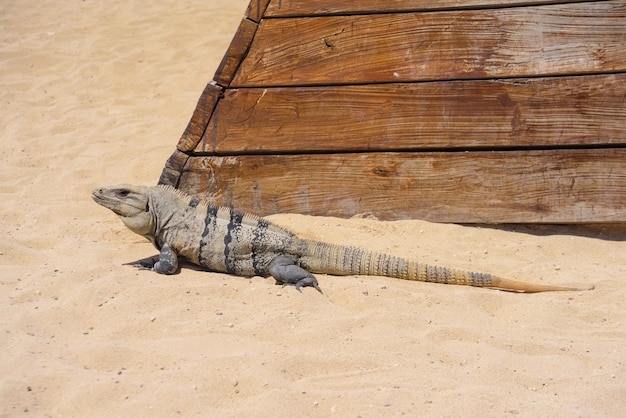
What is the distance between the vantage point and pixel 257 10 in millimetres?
5055

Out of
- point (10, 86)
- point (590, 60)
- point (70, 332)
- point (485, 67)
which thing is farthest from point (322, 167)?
point (10, 86)

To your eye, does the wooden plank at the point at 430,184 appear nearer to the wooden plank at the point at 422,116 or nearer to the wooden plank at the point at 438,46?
the wooden plank at the point at 422,116

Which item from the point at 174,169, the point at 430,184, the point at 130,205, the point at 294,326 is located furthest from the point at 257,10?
the point at 294,326

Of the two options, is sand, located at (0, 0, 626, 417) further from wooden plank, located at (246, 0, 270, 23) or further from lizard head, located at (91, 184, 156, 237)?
wooden plank, located at (246, 0, 270, 23)

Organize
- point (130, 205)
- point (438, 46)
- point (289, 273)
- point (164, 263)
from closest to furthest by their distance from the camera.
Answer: point (289, 273)
point (164, 263)
point (130, 205)
point (438, 46)

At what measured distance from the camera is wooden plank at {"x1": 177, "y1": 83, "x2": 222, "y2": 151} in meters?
5.10

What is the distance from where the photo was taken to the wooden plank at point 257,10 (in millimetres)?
5051

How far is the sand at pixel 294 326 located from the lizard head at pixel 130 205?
0.86 feet

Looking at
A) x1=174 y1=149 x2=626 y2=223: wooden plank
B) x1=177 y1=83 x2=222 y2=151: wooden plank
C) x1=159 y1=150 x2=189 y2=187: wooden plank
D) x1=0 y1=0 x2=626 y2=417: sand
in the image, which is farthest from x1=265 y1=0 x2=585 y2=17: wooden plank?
x1=0 y1=0 x2=626 y2=417: sand

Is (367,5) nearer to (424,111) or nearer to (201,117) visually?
(424,111)

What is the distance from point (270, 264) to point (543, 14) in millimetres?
2534

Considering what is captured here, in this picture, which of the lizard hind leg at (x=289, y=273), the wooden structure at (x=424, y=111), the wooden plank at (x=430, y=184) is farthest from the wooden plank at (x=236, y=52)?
the lizard hind leg at (x=289, y=273)

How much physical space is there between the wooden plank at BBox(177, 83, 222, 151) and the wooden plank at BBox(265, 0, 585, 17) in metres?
0.67

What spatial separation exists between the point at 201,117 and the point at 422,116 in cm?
160
